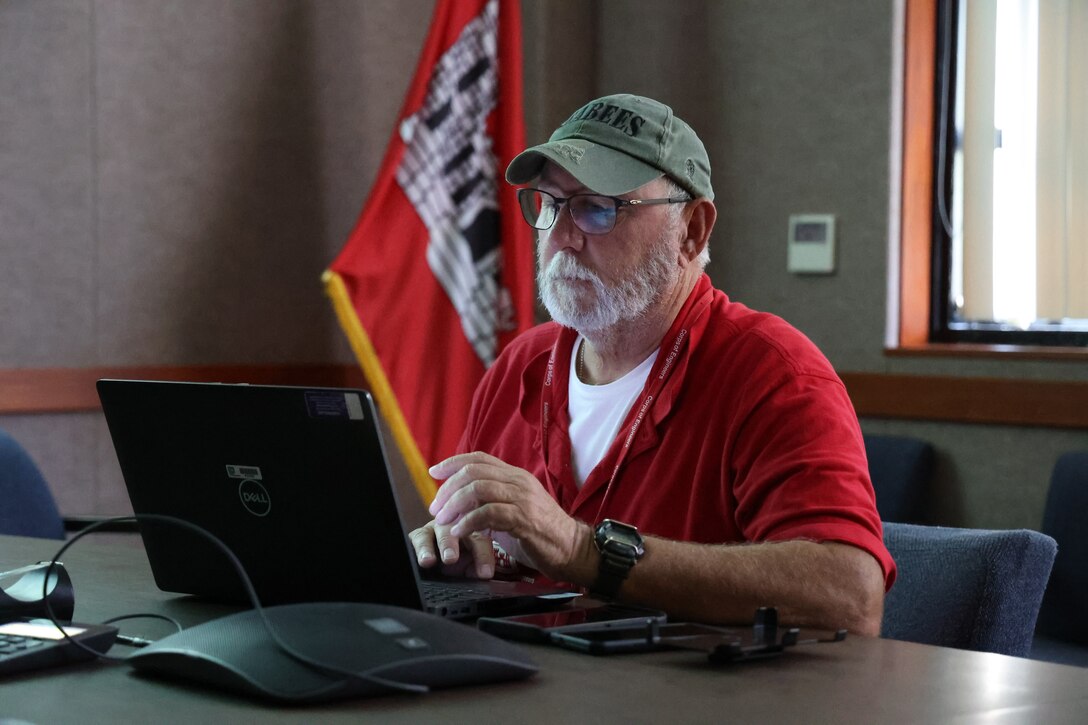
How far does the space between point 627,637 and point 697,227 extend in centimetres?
99

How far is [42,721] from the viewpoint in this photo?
3.34ft

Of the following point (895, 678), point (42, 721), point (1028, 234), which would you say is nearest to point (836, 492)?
point (895, 678)

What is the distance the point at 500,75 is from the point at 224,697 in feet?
9.87

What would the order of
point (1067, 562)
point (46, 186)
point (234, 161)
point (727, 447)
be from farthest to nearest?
point (234, 161), point (46, 186), point (1067, 562), point (727, 447)

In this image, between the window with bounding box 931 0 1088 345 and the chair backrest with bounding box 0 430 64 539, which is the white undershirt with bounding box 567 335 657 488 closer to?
the chair backrest with bounding box 0 430 64 539

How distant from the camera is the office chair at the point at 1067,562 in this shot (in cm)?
307

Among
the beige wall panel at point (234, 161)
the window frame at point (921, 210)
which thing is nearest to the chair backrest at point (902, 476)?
Result: the window frame at point (921, 210)

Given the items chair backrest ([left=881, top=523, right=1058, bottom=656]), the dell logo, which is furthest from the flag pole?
the dell logo

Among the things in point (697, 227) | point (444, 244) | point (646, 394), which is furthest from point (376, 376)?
point (646, 394)

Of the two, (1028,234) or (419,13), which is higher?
(419,13)

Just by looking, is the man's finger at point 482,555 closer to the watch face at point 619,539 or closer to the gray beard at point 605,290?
the watch face at point 619,539

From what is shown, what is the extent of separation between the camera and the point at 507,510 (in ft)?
4.85

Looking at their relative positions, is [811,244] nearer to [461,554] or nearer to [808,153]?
[808,153]

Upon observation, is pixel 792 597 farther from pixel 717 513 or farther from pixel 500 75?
pixel 500 75
